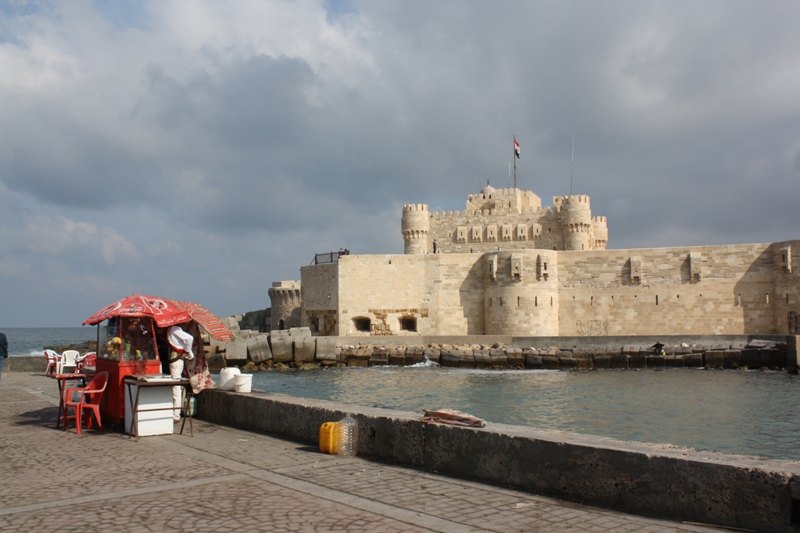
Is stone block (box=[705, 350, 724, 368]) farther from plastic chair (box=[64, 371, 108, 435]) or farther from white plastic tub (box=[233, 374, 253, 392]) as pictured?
plastic chair (box=[64, 371, 108, 435])

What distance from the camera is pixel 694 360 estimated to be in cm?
2658

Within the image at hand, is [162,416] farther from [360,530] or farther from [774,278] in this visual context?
[774,278]

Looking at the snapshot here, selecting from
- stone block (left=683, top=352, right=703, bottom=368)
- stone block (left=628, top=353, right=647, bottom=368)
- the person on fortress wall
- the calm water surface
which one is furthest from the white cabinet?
stone block (left=683, top=352, right=703, bottom=368)

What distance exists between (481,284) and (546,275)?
10.4 ft

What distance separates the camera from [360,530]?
4102mm

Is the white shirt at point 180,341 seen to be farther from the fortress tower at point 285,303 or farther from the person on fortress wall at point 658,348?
the fortress tower at point 285,303

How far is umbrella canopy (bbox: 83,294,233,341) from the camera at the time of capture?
8.12m

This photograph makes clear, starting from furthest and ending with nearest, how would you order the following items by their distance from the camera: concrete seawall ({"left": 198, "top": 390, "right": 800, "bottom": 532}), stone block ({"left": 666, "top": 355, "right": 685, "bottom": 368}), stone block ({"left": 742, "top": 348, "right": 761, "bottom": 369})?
stone block ({"left": 666, "top": 355, "right": 685, "bottom": 368}), stone block ({"left": 742, "top": 348, "right": 761, "bottom": 369}), concrete seawall ({"left": 198, "top": 390, "right": 800, "bottom": 532})

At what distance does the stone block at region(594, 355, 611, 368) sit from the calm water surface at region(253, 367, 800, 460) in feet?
3.40

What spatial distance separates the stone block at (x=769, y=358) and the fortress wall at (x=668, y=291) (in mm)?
2826

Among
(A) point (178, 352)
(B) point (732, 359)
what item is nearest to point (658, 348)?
(B) point (732, 359)

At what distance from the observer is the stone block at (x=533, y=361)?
27.4 metres

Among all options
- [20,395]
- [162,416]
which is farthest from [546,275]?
[162,416]

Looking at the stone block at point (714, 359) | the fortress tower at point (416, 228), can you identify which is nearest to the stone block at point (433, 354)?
the stone block at point (714, 359)
